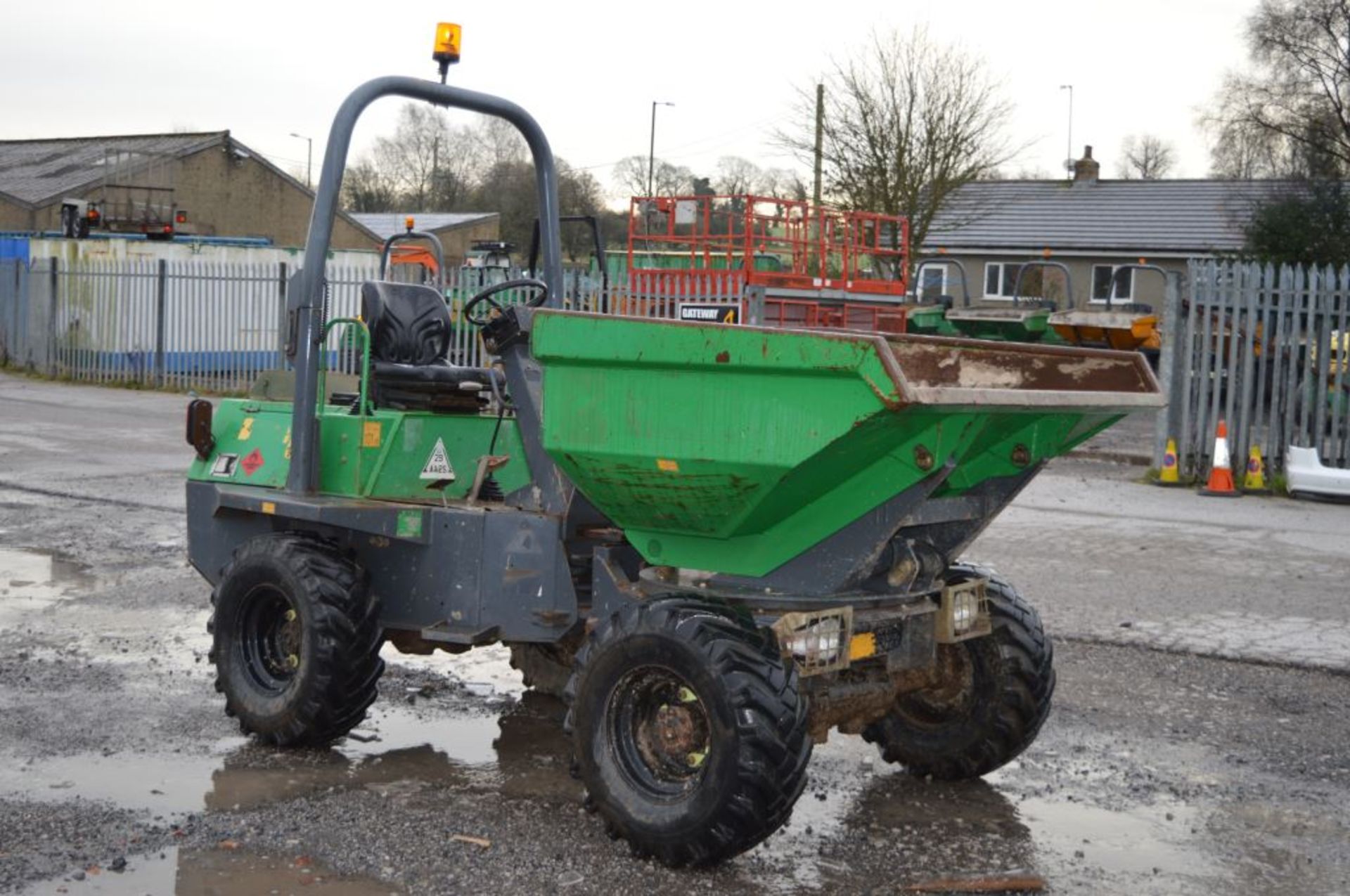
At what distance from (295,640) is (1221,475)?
34.0ft

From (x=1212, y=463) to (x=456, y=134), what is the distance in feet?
179

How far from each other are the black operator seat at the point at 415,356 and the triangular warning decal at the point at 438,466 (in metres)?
0.18

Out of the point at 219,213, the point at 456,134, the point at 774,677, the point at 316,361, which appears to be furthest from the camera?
the point at 456,134

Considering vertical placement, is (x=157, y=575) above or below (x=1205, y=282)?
below

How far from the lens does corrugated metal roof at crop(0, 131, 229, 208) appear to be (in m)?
43.2

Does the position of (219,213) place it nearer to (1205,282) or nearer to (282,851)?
(1205,282)

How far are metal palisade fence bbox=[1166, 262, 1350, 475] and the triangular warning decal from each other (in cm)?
1023

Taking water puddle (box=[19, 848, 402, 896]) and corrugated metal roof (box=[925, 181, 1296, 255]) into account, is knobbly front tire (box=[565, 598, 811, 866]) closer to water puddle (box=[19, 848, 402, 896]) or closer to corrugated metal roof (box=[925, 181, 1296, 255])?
water puddle (box=[19, 848, 402, 896])

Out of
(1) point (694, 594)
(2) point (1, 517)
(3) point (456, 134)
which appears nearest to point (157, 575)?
(2) point (1, 517)

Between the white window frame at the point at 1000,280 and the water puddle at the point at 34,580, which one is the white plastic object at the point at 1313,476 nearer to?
the water puddle at the point at 34,580

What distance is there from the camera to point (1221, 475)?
14.2 m

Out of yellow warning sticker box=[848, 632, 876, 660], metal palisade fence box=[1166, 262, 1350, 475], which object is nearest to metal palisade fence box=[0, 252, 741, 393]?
metal palisade fence box=[1166, 262, 1350, 475]

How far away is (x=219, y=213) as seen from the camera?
46.3m

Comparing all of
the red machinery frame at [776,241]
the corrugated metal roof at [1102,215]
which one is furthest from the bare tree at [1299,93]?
the red machinery frame at [776,241]
